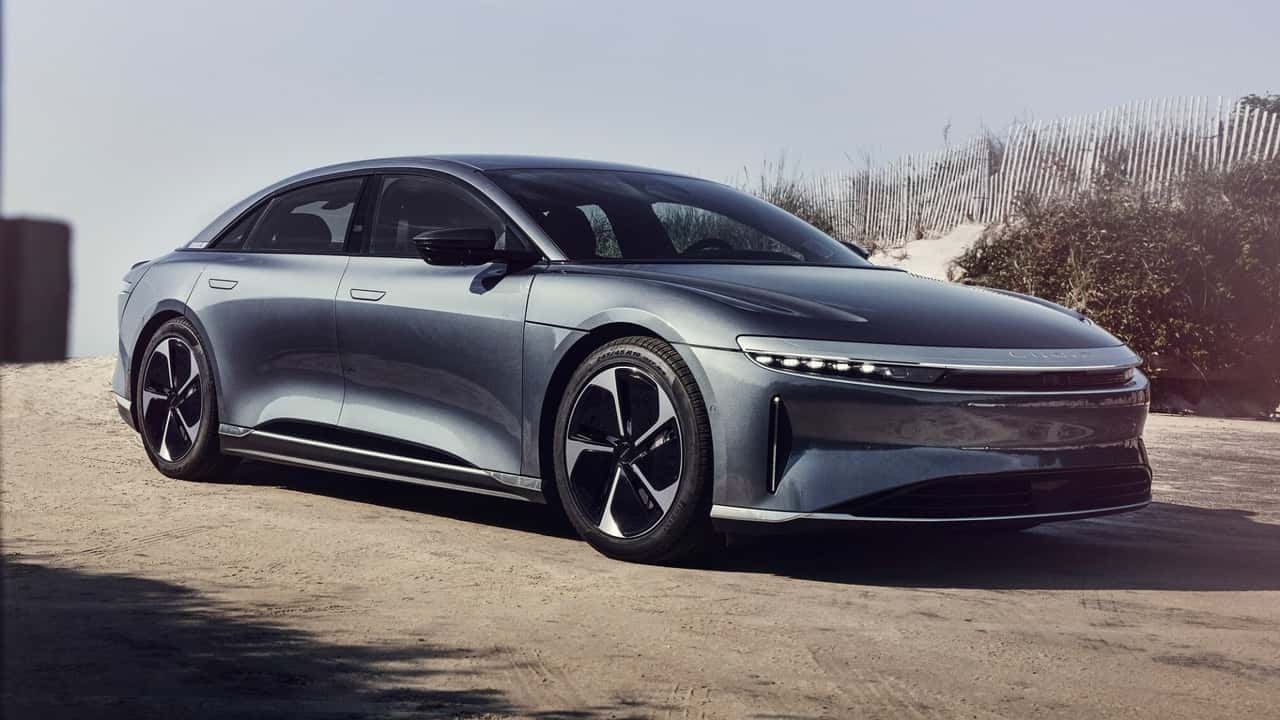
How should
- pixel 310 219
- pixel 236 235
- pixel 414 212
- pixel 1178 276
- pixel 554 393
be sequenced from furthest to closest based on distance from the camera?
1. pixel 1178 276
2. pixel 236 235
3. pixel 310 219
4. pixel 414 212
5. pixel 554 393

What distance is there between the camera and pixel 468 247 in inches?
225

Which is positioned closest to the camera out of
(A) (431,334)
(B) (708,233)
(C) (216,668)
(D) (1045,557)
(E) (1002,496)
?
(C) (216,668)

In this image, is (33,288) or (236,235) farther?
(236,235)

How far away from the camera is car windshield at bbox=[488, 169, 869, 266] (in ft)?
19.5

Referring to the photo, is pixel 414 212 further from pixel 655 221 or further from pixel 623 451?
pixel 623 451

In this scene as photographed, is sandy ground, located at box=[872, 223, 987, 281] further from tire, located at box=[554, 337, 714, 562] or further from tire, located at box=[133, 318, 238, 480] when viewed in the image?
tire, located at box=[554, 337, 714, 562]

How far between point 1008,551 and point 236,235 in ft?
13.5

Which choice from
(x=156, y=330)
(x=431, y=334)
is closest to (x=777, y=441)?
(x=431, y=334)

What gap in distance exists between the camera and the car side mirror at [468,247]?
571 cm

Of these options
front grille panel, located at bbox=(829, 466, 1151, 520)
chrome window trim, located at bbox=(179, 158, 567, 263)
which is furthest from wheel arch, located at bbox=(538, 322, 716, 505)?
front grille panel, located at bbox=(829, 466, 1151, 520)

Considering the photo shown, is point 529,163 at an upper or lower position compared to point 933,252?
upper

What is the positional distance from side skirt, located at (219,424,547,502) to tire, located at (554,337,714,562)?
0.28 metres

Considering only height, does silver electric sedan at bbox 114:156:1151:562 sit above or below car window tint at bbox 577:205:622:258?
below

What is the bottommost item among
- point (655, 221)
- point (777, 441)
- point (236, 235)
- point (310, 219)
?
point (777, 441)
